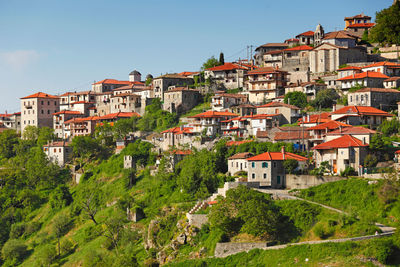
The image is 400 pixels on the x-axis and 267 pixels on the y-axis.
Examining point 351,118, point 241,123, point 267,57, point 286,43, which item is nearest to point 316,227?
point 351,118

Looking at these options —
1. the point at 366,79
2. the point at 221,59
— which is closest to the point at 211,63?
the point at 221,59

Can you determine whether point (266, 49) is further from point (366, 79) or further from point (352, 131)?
point (352, 131)

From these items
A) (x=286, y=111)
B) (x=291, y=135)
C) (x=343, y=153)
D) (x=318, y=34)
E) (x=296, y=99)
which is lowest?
(x=343, y=153)

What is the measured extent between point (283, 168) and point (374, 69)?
32.1 metres

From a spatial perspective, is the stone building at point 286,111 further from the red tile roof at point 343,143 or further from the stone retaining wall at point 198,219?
the stone retaining wall at point 198,219

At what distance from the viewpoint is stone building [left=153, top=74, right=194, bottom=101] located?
103 m

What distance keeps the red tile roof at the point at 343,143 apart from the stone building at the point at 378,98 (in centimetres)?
1573

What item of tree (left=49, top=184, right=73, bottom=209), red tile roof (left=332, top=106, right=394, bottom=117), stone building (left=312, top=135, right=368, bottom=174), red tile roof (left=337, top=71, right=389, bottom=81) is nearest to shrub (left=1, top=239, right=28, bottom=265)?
tree (left=49, top=184, right=73, bottom=209)

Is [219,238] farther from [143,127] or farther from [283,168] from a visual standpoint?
[143,127]

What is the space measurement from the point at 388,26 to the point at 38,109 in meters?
68.5

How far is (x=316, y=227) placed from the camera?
47.2 metres

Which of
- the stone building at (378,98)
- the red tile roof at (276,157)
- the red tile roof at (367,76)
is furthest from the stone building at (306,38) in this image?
the red tile roof at (276,157)

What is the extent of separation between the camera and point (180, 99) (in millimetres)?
96625

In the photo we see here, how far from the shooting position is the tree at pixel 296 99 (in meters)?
80.6
